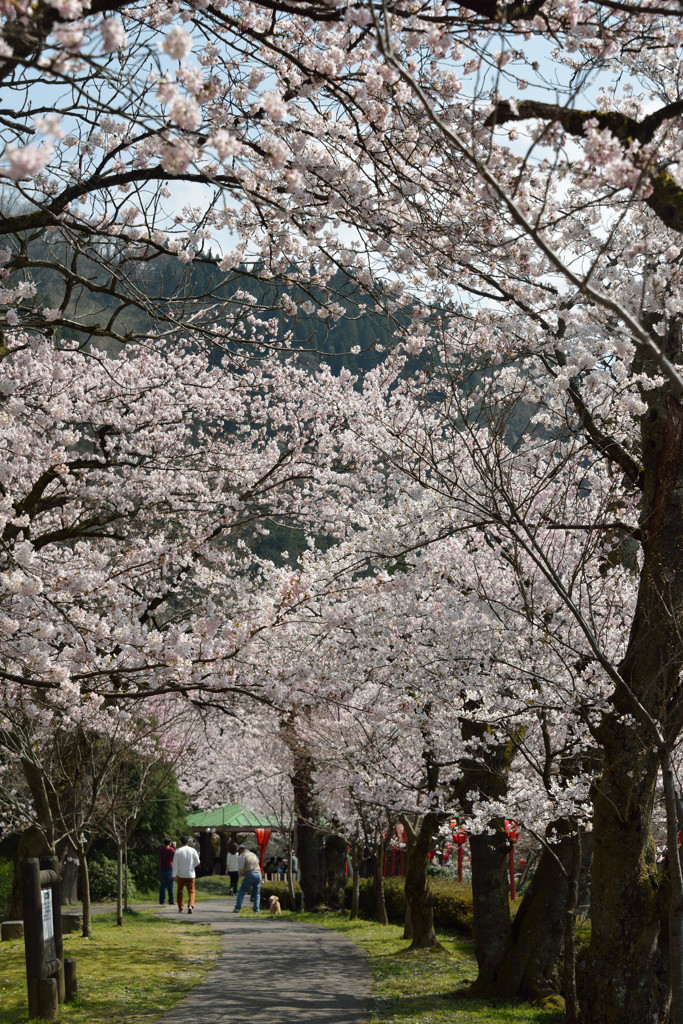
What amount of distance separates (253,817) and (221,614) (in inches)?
1159

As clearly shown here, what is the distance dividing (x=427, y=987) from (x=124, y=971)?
3714mm

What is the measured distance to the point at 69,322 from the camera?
5.92 m

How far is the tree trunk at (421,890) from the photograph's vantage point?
13.7m

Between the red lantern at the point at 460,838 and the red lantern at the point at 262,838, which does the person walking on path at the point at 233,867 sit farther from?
the red lantern at the point at 460,838

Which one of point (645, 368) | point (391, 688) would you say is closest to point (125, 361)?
point (391, 688)

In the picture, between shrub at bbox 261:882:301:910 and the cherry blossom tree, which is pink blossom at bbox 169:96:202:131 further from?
shrub at bbox 261:882:301:910

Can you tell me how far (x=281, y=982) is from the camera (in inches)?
440

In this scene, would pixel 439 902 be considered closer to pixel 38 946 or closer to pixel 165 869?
pixel 165 869

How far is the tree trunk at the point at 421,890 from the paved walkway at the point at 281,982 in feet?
3.05

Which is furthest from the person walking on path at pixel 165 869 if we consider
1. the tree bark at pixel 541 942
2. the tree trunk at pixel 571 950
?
the tree trunk at pixel 571 950

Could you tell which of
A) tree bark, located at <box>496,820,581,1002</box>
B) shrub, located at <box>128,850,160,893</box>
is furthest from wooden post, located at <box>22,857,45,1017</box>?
shrub, located at <box>128,850,160,893</box>

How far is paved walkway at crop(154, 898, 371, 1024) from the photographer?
8898 mm

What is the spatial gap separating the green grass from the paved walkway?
1.00ft

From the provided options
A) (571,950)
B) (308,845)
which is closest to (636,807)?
(571,950)
